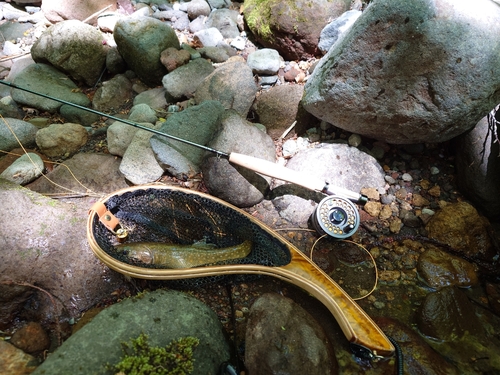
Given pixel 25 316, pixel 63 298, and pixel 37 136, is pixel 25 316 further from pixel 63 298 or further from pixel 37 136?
pixel 37 136

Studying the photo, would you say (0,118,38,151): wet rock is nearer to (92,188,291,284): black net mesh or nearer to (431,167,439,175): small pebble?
(92,188,291,284): black net mesh

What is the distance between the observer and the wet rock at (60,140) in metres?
3.21

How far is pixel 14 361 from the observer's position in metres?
1.95

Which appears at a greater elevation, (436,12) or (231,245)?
(436,12)

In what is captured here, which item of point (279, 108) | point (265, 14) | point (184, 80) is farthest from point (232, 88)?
point (265, 14)

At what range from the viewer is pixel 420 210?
9.49ft

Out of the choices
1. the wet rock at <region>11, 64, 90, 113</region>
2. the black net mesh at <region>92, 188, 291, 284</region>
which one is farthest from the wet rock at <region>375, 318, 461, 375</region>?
the wet rock at <region>11, 64, 90, 113</region>

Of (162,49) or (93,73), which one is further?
(93,73)

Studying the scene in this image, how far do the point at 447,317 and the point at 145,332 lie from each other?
209 cm

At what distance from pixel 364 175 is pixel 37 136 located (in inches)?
131

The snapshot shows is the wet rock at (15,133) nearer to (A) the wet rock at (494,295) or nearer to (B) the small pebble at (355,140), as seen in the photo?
(B) the small pebble at (355,140)

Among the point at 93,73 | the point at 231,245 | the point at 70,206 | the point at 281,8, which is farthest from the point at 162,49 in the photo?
the point at 231,245

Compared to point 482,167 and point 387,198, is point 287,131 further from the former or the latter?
point 482,167

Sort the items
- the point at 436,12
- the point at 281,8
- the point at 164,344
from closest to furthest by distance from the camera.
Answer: the point at 164,344 → the point at 436,12 → the point at 281,8
